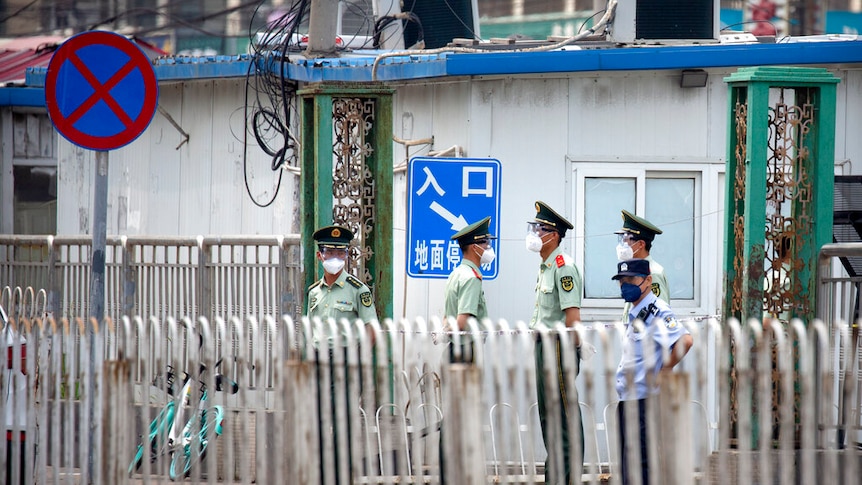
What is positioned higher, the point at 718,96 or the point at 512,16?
the point at 512,16

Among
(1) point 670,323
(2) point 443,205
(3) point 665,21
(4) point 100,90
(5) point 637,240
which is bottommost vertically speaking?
(1) point 670,323

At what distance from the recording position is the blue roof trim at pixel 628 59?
32.1 ft

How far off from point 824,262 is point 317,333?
3.73m

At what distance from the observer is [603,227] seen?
10297mm

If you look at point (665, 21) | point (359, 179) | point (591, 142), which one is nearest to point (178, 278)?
point (359, 179)

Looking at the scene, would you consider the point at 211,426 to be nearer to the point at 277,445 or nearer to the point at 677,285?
the point at 277,445

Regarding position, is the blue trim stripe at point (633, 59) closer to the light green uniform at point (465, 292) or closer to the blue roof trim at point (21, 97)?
the light green uniform at point (465, 292)

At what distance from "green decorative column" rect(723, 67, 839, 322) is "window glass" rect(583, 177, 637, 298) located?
6.58ft

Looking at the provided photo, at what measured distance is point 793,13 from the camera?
32500mm

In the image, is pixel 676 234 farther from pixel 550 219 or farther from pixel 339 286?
pixel 339 286

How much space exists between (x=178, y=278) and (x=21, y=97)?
623 cm

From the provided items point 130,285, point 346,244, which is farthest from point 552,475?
point 130,285

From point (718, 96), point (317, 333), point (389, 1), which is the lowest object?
point (317, 333)

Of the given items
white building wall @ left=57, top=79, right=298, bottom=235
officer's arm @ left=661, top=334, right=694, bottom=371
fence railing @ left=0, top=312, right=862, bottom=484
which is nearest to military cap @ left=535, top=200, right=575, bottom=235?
officer's arm @ left=661, top=334, right=694, bottom=371
